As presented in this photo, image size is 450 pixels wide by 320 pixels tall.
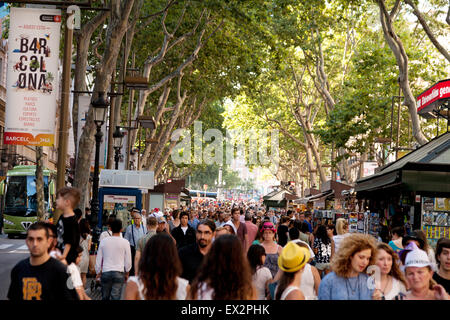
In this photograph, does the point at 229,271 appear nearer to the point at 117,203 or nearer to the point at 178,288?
the point at 178,288

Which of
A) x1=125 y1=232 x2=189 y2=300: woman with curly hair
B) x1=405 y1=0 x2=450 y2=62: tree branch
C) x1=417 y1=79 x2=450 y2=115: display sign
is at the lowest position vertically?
x1=125 y1=232 x2=189 y2=300: woman with curly hair

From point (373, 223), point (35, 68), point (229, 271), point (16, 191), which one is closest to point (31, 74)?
point (35, 68)

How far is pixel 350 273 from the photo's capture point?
6375 millimetres

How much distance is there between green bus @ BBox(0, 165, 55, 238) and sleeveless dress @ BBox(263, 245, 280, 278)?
2632 centimetres

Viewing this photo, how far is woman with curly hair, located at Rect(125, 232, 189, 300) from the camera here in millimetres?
5066

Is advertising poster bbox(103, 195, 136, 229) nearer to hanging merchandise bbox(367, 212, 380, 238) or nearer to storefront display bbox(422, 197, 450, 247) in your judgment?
hanging merchandise bbox(367, 212, 380, 238)

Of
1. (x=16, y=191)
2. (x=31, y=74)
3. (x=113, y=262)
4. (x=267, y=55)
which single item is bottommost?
(x=113, y=262)

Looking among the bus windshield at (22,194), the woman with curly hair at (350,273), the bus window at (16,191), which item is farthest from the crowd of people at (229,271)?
the bus window at (16,191)

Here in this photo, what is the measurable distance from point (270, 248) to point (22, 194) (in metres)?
27.3

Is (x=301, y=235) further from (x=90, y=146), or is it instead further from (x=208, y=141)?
(x=208, y=141)

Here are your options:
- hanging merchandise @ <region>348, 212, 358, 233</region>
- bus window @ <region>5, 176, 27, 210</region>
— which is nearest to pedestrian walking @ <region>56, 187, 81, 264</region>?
hanging merchandise @ <region>348, 212, 358, 233</region>
